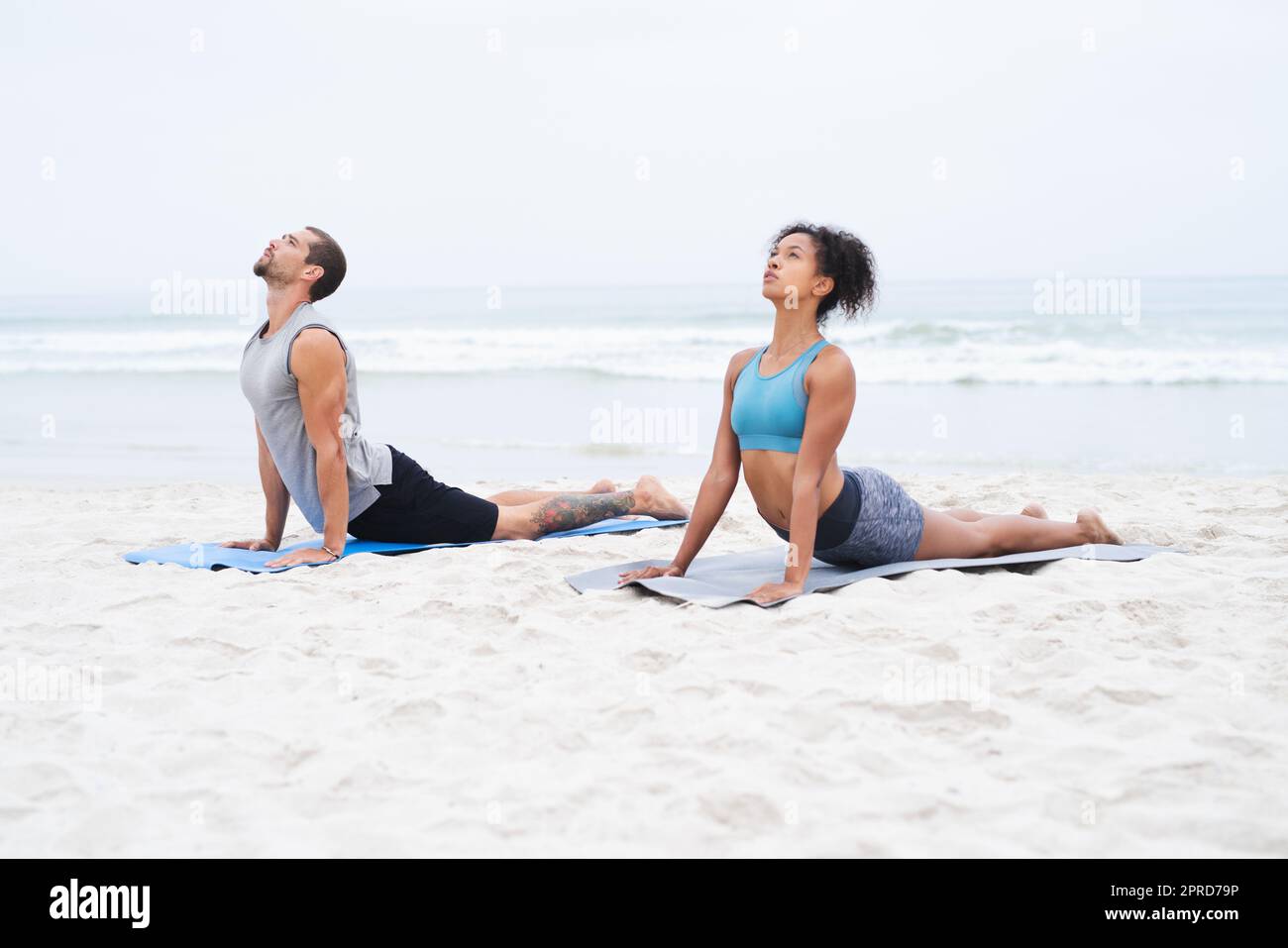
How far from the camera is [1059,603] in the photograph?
3.87m

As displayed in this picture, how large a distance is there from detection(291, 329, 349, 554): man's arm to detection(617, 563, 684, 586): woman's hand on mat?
1448 millimetres

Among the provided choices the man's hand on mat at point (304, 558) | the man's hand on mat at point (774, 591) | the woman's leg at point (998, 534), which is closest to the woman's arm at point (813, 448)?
the man's hand on mat at point (774, 591)

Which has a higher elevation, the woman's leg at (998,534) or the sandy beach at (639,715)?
the woman's leg at (998,534)

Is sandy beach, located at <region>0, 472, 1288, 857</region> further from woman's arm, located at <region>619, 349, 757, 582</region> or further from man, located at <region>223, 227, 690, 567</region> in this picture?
man, located at <region>223, 227, 690, 567</region>

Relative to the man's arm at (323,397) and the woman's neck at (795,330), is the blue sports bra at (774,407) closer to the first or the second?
the woman's neck at (795,330)

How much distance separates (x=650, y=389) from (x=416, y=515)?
9833 mm

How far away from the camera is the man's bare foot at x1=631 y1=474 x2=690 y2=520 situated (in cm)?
595

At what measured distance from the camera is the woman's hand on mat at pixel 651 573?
434 cm

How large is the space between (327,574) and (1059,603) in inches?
117

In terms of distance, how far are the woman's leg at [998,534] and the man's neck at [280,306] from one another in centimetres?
301

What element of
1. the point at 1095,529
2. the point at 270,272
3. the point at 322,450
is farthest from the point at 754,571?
the point at 270,272
